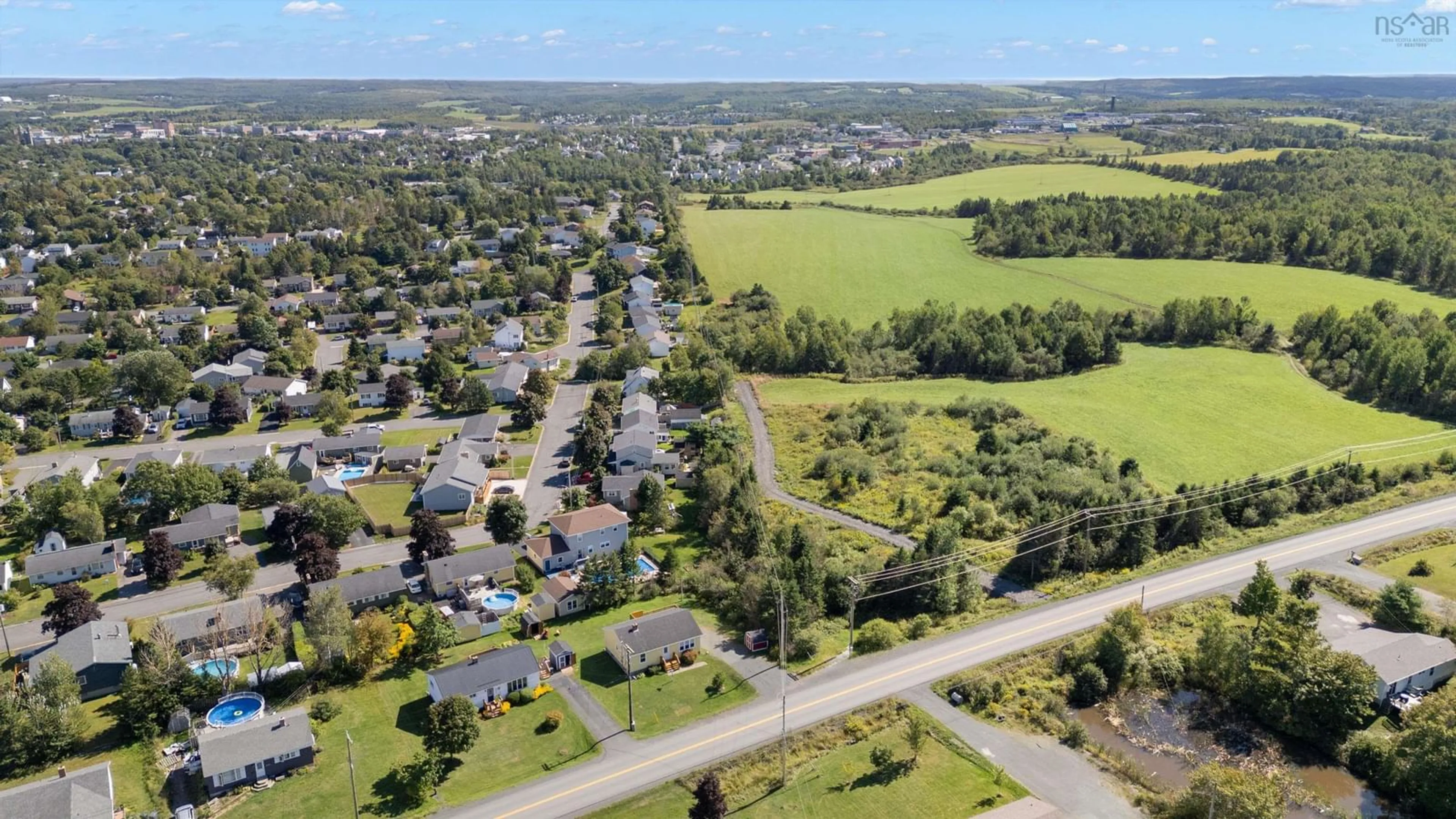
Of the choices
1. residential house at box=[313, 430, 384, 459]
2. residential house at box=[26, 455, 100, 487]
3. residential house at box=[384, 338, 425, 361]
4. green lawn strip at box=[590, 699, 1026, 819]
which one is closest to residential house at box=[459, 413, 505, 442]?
residential house at box=[313, 430, 384, 459]

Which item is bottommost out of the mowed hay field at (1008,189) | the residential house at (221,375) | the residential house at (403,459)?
the residential house at (403,459)

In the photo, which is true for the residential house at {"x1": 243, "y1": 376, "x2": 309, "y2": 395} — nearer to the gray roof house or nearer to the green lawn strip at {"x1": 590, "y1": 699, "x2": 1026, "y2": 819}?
the gray roof house

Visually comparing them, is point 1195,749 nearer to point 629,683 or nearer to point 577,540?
point 629,683

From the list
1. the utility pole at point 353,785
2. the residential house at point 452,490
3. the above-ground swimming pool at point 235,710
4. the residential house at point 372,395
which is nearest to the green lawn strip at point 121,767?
the above-ground swimming pool at point 235,710

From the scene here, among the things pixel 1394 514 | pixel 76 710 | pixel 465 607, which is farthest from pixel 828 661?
pixel 1394 514

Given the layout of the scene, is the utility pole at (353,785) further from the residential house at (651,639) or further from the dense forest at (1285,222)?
the dense forest at (1285,222)

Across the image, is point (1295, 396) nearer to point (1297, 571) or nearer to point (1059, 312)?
point (1059, 312)
